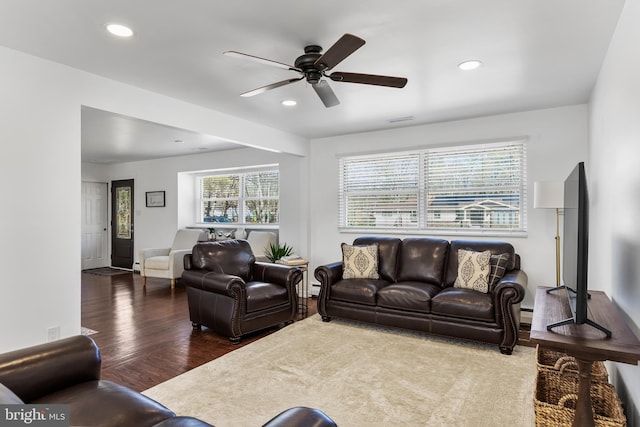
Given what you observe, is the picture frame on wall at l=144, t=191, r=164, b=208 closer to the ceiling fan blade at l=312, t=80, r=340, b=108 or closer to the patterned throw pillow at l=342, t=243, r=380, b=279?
the patterned throw pillow at l=342, t=243, r=380, b=279

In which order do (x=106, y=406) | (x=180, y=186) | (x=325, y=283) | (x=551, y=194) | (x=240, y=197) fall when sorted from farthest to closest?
1. (x=180, y=186)
2. (x=240, y=197)
3. (x=325, y=283)
4. (x=551, y=194)
5. (x=106, y=406)

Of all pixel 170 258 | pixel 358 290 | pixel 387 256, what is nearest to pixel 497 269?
pixel 387 256

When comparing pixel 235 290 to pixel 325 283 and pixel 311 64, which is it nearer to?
pixel 325 283

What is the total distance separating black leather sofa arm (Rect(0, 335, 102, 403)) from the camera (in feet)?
5.04

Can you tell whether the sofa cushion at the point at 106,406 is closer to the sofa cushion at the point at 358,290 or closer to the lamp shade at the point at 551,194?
the sofa cushion at the point at 358,290

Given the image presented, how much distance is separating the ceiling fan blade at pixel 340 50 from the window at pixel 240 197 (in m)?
4.29

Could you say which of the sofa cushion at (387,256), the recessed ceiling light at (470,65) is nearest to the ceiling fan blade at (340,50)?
the recessed ceiling light at (470,65)

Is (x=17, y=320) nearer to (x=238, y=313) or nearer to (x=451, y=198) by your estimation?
(x=238, y=313)

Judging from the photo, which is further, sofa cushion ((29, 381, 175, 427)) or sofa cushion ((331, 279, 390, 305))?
sofa cushion ((331, 279, 390, 305))

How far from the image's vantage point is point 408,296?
3840mm

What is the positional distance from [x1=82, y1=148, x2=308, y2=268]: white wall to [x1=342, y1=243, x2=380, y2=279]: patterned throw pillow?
1401mm

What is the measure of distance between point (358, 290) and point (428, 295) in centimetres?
76

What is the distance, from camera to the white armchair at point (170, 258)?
6.34 meters

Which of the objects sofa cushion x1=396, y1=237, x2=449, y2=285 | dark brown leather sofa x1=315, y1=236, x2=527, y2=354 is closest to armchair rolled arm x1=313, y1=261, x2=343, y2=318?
dark brown leather sofa x1=315, y1=236, x2=527, y2=354
